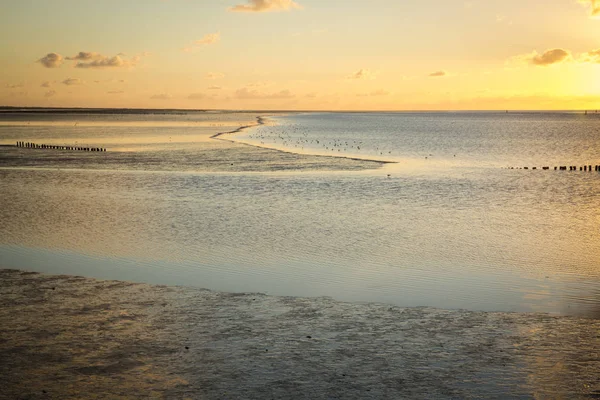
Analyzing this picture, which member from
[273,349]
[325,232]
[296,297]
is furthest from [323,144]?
[273,349]

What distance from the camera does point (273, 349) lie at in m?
10.2

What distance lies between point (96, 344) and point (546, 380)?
7219 mm

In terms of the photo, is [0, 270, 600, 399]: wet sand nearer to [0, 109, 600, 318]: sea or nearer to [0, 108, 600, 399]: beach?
[0, 108, 600, 399]: beach

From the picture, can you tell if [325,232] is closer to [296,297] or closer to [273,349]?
[296,297]

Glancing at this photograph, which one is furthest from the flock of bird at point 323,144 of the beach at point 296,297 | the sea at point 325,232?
the beach at point 296,297

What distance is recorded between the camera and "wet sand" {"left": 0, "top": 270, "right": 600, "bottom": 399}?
8.67 m

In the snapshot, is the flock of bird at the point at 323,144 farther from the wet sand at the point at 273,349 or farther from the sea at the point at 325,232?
the wet sand at the point at 273,349

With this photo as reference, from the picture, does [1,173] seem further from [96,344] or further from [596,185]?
[596,185]

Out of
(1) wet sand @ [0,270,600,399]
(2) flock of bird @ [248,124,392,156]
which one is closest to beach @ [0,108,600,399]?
(1) wet sand @ [0,270,600,399]

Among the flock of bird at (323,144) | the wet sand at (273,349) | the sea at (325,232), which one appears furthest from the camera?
the flock of bird at (323,144)

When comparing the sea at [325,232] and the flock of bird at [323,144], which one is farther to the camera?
the flock of bird at [323,144]

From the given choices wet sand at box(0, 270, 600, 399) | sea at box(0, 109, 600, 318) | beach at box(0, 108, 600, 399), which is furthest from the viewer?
sea at box(0, 109, 600, 318)

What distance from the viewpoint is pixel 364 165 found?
157 feet

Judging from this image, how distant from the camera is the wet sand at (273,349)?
8.67 meters
